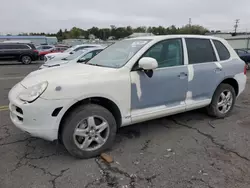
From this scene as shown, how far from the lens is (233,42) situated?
113ft

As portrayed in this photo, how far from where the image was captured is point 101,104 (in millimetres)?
3395

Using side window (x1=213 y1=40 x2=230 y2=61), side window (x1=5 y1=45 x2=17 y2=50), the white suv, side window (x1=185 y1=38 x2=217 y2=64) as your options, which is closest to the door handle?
the white suv

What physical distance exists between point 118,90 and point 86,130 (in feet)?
2.29

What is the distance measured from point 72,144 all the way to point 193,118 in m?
2.80

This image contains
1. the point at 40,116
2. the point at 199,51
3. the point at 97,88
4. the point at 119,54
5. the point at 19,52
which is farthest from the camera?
the point at 19,52

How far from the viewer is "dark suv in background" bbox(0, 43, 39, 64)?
18.6 meters

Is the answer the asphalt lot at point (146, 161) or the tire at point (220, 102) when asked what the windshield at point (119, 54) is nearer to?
the asphalt lot at point (146, 161)

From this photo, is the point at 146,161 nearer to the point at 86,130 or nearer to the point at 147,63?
the point at 86,130

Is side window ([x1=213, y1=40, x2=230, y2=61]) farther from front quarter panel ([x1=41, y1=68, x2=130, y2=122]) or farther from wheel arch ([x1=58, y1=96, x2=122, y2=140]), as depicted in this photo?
wheel arch ([x1=58, y1=96, x2=122, y2=140])

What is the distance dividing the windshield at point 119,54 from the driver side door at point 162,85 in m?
0.22

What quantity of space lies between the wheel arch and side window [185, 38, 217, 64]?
168cm

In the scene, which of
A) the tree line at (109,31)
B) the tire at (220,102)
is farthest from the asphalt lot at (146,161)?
the tree line at (109,31)

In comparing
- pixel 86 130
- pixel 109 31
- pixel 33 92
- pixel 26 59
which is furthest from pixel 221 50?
pixel 109 31

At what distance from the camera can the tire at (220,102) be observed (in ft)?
15.4
